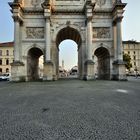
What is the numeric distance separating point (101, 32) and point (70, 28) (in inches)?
176

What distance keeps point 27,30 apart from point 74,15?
22.8 ft

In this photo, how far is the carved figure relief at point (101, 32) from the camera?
78.8 feet

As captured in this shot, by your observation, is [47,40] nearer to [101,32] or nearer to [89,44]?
[89,44]

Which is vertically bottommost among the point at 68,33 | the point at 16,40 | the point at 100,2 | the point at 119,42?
the point at 119,42

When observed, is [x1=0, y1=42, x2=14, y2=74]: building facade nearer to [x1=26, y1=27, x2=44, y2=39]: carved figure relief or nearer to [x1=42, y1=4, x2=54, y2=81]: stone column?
[x1=26, y1=27, x2=44, y2=39]: carved figure relief

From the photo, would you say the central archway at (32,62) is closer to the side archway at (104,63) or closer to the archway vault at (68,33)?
the archway vault at (68,33)

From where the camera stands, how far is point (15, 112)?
512 cm

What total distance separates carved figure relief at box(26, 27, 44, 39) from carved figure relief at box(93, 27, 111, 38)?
7474mm

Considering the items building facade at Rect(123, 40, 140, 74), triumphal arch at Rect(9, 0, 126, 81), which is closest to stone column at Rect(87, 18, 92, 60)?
triumphal arch at Rect(9, 0, 126, 81)

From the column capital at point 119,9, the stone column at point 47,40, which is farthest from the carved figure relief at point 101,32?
the stone column at point 47,40

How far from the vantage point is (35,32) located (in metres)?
23.8

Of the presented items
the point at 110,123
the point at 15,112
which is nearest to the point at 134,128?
the point at 110,123

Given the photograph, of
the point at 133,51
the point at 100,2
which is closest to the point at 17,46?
the point at 100,2

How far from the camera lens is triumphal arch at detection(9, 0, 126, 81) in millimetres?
22578
